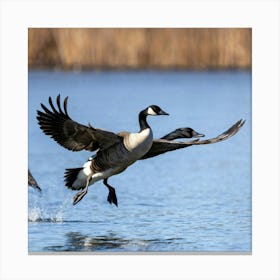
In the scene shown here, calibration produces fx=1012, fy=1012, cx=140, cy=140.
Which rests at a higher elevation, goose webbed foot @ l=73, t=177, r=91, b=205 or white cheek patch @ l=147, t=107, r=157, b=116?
white cheek patch @ l=147, t=107, r=157, b=116

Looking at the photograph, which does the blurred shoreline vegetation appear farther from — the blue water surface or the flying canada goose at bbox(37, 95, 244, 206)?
the flying canada goose at bbox(37, 95, 244, 206)

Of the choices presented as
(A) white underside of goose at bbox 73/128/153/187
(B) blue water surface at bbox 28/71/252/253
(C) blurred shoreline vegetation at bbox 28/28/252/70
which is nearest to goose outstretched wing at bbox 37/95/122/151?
(A) white underside of goose at bbox 73/128/153/187

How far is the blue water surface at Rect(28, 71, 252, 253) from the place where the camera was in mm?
8828

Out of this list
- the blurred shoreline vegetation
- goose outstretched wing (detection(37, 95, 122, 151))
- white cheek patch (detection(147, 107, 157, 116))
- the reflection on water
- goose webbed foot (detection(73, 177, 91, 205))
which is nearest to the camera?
the reflection on water

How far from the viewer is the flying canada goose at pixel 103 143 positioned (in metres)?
8.84

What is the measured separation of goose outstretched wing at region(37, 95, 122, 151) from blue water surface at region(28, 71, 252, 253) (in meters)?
0.73

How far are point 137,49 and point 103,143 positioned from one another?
13.1ft

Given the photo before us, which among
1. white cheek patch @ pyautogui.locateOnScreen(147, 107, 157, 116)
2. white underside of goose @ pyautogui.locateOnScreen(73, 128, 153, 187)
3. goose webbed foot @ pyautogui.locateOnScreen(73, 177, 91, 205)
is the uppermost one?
white cheek patch @ pyautogui.locateOnScreen(147, 107, 157, 116)

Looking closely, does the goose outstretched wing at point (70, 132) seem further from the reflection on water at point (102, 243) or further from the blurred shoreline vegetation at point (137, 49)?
the blurred shoreline vegetation at point (137, 49)

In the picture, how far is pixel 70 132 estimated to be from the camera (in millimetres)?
8898

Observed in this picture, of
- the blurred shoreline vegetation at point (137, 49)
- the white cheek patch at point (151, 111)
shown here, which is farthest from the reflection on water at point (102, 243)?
the blurred shoreline vegetation at point (137, 49)
